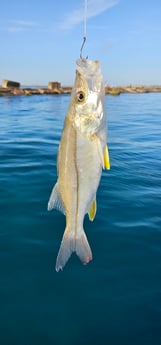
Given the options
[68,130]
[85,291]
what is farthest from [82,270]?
[68,130]

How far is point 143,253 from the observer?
6023 millimetres

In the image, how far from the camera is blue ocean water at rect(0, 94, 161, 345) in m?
4.39

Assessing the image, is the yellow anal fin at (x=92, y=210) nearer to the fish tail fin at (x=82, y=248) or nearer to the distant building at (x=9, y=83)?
the fish tail fin at (x=82, y=248)

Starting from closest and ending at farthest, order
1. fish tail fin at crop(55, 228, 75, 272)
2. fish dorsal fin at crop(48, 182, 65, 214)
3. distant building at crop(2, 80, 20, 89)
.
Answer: fish dorsal fin at crop(48, 182, 65, 214) < fish tail fin at crop(55, 228, 75, 272) < distant building at crop(2, 80, 20, 89)

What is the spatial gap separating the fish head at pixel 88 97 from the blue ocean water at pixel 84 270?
2983 mm

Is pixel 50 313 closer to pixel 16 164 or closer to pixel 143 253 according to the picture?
pixel 143 253

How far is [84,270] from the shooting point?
550 centimetres

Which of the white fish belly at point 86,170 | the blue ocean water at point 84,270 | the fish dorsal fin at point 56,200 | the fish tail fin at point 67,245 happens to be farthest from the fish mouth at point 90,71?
the blue ocean water at point 84,270

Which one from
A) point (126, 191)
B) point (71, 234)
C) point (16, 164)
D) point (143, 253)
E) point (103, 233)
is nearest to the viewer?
point (71, 234)

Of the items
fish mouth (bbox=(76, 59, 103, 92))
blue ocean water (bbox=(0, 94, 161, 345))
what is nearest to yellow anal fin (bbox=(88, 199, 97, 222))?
fish mouth (bbox=(76, 59, 103, 92))

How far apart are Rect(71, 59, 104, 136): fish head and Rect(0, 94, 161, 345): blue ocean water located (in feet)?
9.79

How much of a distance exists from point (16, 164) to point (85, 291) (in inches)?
267

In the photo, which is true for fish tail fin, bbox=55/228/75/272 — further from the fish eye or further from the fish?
the fish eye

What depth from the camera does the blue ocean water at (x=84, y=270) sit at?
439 centimetres
